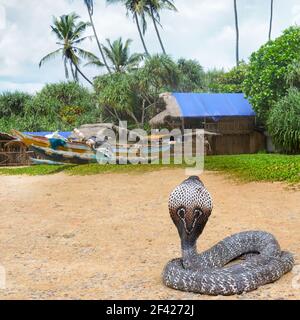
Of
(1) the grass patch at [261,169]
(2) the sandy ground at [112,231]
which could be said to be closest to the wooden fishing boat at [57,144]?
(2) the sandy ground at [112,231]

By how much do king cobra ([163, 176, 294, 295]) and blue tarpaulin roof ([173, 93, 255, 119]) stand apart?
755 inches

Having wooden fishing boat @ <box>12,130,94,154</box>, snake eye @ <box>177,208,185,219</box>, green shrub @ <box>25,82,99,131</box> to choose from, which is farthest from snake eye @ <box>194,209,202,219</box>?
green shrub @ <box>25,82,99,131</box>

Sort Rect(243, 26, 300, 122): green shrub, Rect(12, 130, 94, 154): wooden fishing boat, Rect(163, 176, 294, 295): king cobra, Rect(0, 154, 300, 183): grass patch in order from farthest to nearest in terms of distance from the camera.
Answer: Rect(243, 26, 300, 122): green shrub → Rect(12, 130, 94, 154): wooden fishing boat → Rect(0, 154, 300, 183): grass patch → Rect(163, 176, 294, 295): king cobra

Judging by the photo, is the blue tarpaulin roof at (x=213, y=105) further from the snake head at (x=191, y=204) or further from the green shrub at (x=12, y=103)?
the snake head at (x=191, y=204)

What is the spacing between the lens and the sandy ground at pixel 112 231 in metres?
5.46

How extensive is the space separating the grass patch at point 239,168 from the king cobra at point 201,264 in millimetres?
7304

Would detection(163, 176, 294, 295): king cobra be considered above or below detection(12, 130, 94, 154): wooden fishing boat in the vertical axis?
below

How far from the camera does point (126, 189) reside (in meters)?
13.6

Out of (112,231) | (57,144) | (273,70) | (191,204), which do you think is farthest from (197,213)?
(273,70)

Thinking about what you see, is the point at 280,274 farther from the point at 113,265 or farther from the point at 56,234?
the point at 56,234

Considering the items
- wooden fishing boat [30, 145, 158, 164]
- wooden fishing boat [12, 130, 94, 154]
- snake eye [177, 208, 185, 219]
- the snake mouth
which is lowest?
the snake mouth

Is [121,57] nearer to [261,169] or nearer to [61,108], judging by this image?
[61,108]

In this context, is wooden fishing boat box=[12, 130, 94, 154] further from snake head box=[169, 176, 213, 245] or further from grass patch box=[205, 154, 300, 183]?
snake head box=[169, 176, 213, 245]

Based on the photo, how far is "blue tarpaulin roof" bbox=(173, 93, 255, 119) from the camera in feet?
82.1
